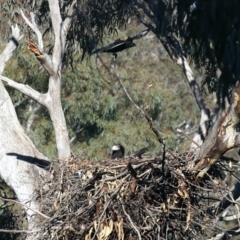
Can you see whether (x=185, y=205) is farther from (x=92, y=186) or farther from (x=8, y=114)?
(x=8, y=114)

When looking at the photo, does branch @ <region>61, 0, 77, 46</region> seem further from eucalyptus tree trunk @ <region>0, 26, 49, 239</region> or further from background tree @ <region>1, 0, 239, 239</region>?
eucalyptus tree trunk @ <region>0, 26, 49, 239</region>

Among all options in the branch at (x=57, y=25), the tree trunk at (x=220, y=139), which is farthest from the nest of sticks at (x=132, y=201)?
the branch at (x=57, y=25)

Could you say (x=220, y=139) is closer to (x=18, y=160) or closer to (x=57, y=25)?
(x=18, y=160)

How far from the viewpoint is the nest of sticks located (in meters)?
7.46

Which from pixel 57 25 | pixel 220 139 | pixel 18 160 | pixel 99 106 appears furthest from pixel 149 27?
pixel 99 106

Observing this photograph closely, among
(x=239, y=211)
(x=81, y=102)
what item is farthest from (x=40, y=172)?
(x=81, y=102)

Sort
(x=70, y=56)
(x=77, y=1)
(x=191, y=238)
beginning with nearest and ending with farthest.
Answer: (x=191, y=238) → (x=77, y=1) → (x=70, y=56)

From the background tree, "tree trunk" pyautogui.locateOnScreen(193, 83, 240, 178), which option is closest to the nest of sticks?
"tree trunk" pyautogui.locateOnScreen(193, 83, 240, 178)

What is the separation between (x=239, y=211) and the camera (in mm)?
7953

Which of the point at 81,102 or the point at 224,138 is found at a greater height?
the point at 81,102

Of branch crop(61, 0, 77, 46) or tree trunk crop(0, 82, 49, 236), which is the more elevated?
branch crop(61, 0, 77, 46)

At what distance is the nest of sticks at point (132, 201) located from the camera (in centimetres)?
746

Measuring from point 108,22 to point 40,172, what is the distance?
96.0 inches

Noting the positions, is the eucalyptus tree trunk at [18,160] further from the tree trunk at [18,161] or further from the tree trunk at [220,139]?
the tree trunk at [220,139]
